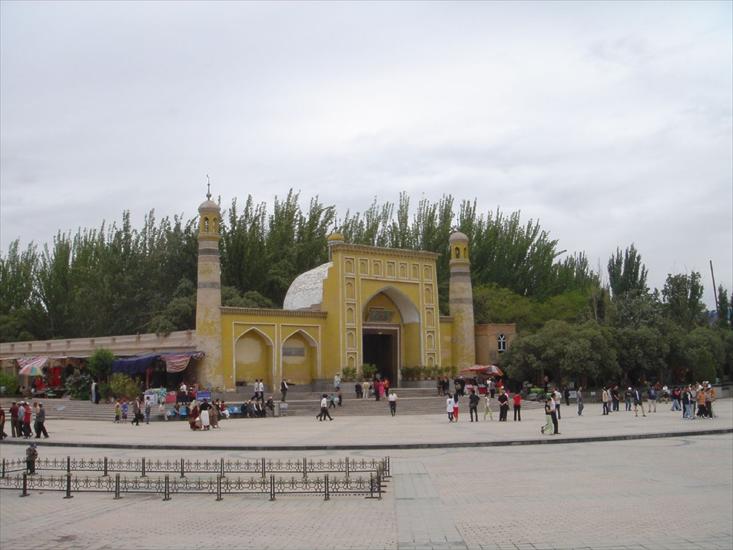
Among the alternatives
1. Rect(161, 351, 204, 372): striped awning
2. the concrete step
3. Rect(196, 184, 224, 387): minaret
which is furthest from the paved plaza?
Rect(196, 184, 224, 387): minaret

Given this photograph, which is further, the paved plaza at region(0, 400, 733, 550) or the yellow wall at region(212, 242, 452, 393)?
the yellow wall at region(212, 242, 452, 393)

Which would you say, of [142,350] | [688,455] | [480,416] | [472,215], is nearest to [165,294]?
[142,350]

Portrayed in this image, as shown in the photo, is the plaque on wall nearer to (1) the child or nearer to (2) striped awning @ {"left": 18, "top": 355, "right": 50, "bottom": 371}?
(2) striped awning @ {"left": 18, "top": 355, "right": 50, "bottom": 371}

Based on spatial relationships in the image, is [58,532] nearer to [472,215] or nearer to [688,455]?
[688,455]

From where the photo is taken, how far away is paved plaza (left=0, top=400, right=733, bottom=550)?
881 centimetres

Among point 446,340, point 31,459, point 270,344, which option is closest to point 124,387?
point 270,344

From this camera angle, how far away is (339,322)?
37.8 m

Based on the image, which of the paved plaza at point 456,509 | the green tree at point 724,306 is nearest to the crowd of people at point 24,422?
the paved plaza at point 456,509

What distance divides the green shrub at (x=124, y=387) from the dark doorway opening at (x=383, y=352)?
14002mm

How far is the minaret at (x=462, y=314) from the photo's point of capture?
42.2 metres

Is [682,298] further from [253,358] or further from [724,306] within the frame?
[253,358]

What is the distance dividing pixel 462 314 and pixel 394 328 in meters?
3.63

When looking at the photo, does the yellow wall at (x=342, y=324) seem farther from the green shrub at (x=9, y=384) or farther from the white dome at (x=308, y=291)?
→ the green shrub at (x=9, y=384)

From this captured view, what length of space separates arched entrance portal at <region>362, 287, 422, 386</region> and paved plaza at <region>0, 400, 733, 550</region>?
2300cm
